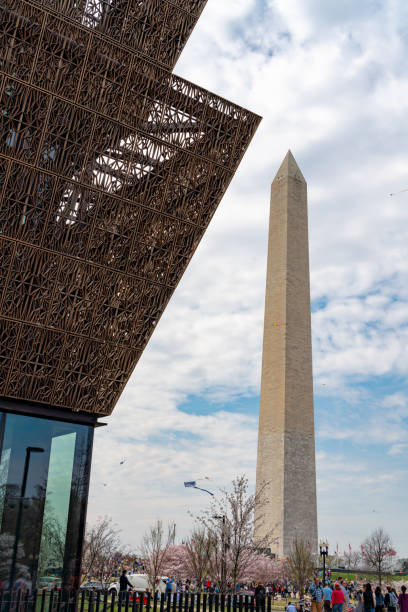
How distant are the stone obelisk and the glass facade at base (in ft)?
90.1

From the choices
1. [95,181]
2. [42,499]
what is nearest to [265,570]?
[42,499]

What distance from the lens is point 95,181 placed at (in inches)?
597

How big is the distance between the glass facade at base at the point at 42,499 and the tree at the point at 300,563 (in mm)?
24856

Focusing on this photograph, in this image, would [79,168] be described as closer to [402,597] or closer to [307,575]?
[402,597]

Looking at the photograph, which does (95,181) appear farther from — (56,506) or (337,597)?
(337,597)

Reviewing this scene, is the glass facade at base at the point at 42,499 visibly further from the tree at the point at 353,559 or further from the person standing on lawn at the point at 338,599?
the tree at the point at 353,559

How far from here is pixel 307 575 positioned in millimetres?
38906

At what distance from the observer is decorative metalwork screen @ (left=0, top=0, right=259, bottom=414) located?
14086mm

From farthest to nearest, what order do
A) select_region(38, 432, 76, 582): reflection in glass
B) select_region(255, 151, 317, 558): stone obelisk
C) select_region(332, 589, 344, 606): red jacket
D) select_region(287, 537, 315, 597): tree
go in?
1. select_region(255, 151, 317, 558): stone obelisk
2. select_region(287, 537, 315, 597): tree
3. select_region(332, 589, 344, 606): red jacket
4. select_region(38, 432, 76, 582): reflection in glass

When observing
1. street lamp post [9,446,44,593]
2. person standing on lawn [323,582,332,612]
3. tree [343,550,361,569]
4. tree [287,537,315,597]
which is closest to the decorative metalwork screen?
street lamp post [9,446,44,593]

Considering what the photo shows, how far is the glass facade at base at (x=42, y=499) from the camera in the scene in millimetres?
14883

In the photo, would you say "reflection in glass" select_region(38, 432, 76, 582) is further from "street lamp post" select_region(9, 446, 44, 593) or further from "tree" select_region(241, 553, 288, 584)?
"tree" select_region(241, 553, 288, 584)

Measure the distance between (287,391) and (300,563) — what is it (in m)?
10.4

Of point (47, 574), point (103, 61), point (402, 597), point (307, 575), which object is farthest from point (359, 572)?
point (103, 61)
